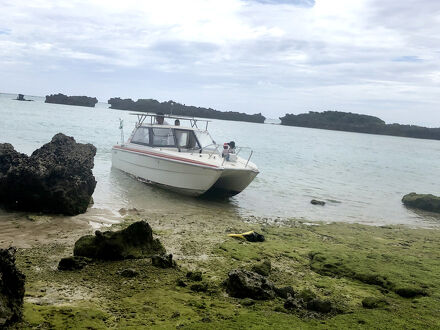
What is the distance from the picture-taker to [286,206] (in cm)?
1439

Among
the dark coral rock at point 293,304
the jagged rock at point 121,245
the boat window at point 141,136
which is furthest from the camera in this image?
the boat window at point 141,136

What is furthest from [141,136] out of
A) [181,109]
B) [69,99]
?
[69,99]

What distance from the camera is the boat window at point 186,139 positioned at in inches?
622

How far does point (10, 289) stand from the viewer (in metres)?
4.26

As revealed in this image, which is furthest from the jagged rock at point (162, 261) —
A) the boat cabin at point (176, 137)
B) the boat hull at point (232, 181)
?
the boat cabin at point (176, 137)

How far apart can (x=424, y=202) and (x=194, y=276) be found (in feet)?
45.9

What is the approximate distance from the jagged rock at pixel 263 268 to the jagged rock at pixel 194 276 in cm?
97

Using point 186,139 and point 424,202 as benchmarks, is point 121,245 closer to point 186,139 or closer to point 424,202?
point 186,139

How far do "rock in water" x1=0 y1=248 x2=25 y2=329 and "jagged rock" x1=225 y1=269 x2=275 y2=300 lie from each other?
8.49ft

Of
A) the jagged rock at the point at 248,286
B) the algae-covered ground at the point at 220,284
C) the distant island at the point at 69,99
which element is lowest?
the algae-covered ground at the point at 220,284

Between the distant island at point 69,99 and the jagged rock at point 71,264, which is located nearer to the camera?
the jagged rock at point 71,264

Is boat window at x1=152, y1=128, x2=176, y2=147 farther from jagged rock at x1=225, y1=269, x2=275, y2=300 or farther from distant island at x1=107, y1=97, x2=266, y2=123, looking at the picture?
distant island at x1=107, y1=97, x2=266, y2=123

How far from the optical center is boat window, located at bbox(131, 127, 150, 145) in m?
16.3

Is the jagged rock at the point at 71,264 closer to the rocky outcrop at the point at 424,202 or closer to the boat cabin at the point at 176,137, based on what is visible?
the boat cabin at the point at 176,137
